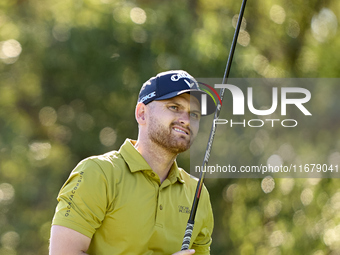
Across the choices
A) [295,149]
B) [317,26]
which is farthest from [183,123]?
[317,26]

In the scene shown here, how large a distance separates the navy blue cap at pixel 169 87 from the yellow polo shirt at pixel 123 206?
0.17 meters

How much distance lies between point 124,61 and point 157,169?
4308 mm

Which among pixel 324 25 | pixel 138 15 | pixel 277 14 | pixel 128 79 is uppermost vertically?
pixel 138 15

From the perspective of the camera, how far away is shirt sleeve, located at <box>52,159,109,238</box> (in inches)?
57.6

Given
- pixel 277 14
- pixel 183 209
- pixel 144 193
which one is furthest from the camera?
pixel 277 14

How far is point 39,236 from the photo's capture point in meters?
5.93

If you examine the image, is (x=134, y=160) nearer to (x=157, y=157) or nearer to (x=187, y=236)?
(x=157, y=157)

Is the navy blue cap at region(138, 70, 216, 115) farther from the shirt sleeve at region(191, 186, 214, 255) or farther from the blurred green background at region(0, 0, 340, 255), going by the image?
the blurred green background at region(0, 0, 340, 255)

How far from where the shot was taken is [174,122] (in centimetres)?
166

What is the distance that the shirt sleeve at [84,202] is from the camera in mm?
1463

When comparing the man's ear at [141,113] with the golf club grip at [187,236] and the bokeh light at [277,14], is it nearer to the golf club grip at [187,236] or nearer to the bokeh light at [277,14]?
the golf club grip at [187,236]

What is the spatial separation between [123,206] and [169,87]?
1.32 ft

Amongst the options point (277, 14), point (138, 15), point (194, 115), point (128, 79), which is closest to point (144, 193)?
point (194, 115)

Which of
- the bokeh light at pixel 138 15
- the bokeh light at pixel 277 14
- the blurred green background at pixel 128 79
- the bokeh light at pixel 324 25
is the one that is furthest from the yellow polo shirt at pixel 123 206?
the bokeh light at pixel 138 15
